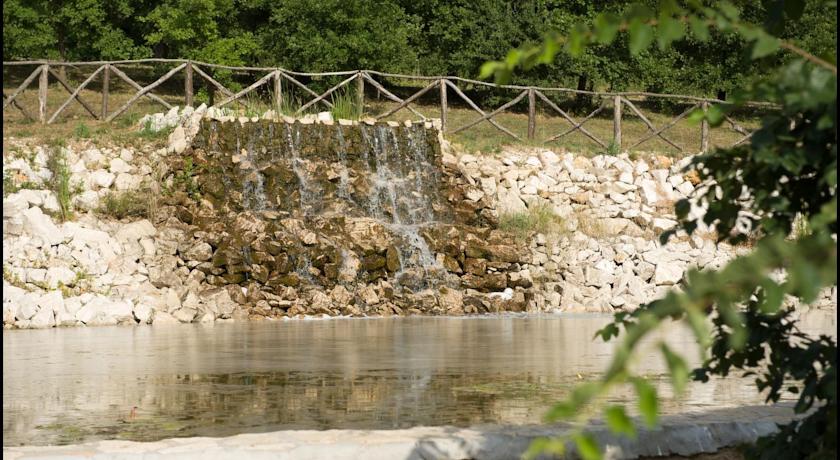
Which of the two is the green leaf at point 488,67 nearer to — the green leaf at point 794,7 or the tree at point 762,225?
the tree at point 762,225

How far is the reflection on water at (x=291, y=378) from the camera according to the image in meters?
6.79

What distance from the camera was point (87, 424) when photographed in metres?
6.67

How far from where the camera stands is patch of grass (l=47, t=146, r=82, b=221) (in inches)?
674

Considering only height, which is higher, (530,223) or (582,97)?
(582,97)

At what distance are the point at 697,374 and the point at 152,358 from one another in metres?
7.11

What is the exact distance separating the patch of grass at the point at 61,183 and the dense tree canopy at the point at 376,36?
10348 millimetres

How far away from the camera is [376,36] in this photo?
28250 mm

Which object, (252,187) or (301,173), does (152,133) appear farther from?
(301,173)

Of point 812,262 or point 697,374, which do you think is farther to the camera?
point 697,374

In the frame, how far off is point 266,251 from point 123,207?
2.39 m

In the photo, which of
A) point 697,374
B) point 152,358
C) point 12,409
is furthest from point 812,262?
point 152,358

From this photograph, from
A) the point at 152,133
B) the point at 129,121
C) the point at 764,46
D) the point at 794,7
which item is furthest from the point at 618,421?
the point at 129,121

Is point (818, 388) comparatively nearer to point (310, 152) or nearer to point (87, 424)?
point (87, 424)

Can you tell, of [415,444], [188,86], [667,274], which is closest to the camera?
[415,444]
